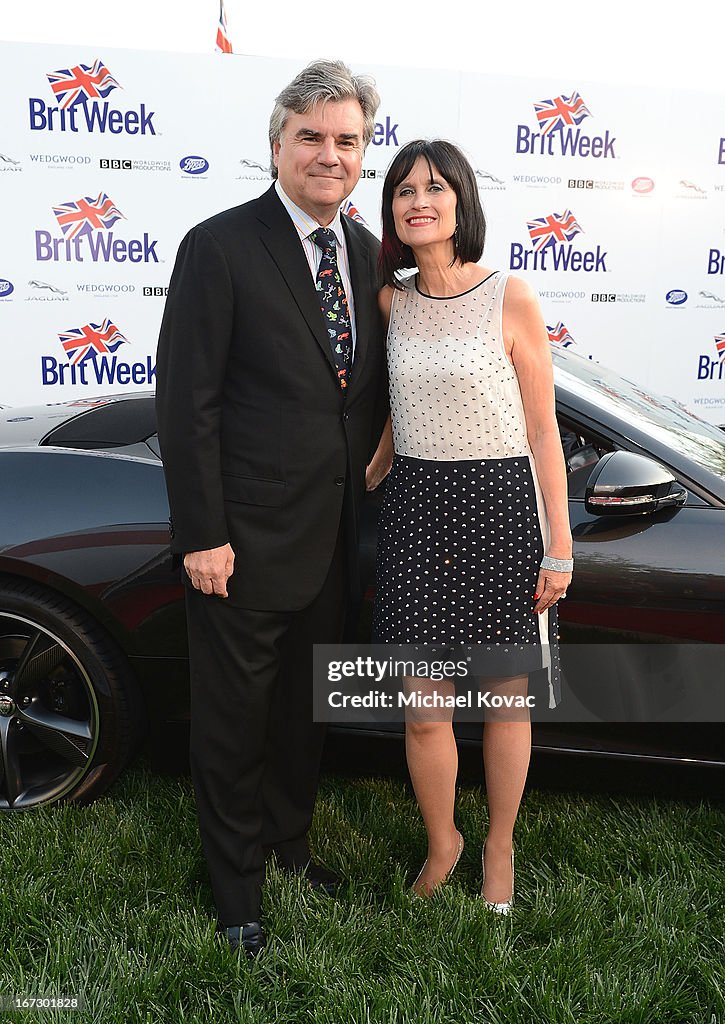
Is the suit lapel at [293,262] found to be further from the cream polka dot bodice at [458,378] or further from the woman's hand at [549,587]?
the woman's hand at [549,587]

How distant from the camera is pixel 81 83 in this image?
594 cm

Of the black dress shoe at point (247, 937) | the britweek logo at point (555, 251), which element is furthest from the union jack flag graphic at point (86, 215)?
the black dress shoe at point (247, 937)

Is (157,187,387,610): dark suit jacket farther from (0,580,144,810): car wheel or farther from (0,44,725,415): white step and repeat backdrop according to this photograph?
(0,44,725,415): white step and repeat backdrop

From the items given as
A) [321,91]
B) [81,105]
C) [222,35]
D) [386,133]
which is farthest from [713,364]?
[321,91]

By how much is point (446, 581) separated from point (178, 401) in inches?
26.3

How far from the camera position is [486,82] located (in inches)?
253

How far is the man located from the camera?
66.0 inches

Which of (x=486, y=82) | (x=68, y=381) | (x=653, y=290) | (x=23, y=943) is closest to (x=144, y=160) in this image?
(x=68, y=381)

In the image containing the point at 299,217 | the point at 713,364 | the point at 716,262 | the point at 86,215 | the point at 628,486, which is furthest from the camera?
the point at 713,364

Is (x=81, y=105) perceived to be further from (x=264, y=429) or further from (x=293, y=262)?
(x=264, y=429)

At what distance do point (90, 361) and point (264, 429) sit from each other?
203 inches

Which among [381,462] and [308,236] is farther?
[381,462]

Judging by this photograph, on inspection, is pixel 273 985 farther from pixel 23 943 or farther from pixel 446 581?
pixel 446 581

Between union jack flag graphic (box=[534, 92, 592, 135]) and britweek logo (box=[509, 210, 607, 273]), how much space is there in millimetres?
638
